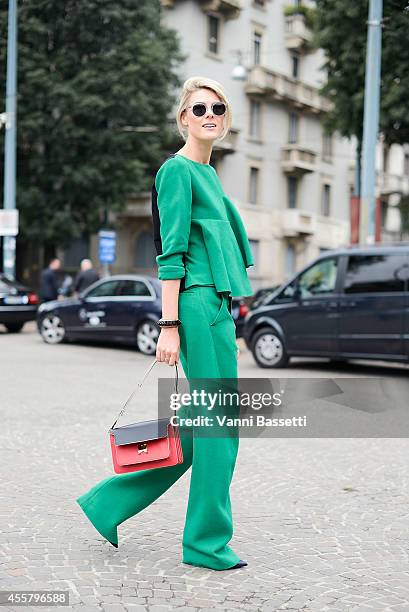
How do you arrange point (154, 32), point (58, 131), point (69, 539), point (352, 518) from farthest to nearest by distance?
point (154, 32) < point (58, 131) < point (352, 518) < point (69, 539)

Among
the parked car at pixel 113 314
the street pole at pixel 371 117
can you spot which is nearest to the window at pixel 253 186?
the street pole at pixel 371 117

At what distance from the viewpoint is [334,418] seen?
8250 millimetres

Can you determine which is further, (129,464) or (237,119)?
(237,119)

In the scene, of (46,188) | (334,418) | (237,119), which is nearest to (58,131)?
(46,188)

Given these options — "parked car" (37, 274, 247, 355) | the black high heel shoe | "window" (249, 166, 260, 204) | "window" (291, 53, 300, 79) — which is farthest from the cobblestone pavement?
"window" (291, 53, 300, 79)

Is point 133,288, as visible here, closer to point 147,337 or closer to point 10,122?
point 147,337

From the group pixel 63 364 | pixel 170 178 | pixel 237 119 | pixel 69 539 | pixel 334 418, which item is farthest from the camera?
pixel 237 119

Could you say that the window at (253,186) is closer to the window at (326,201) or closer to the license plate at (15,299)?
the window at (326,201)

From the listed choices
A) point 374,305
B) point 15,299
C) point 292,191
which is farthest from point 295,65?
point 374,305

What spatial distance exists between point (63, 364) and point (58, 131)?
16.1 m

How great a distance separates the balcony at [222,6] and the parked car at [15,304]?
18535 millimetres

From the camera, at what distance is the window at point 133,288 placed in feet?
52.4

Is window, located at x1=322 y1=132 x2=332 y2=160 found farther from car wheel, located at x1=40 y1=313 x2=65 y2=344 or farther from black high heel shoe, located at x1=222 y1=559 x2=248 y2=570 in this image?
black high heel shoe, located at x1=222 y1=559 x2=248 y2=570

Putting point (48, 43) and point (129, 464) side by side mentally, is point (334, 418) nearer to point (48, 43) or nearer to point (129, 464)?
point (129, 464)
